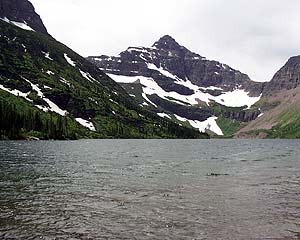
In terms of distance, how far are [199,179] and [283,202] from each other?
19.5m

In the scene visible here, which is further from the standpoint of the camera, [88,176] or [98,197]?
[88,176]

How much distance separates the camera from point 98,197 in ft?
144

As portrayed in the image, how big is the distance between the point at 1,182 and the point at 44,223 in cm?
2336

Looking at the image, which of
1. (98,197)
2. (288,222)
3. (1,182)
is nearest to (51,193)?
(98,197)

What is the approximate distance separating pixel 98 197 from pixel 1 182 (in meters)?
15.7

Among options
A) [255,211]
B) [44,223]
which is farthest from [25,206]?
[255,211]

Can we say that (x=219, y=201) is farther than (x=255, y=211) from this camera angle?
Yes

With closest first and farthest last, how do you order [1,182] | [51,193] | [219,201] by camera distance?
[219,201]
[51,193]
[1,182]

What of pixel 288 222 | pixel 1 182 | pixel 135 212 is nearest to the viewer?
pixel 288 222

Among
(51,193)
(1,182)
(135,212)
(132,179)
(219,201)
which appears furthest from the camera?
(132,179)

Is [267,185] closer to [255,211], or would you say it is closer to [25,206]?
[255,211]

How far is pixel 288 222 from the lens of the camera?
33.6 m

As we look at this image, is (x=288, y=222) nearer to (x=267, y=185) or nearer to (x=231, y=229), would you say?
(x=231, y=229)

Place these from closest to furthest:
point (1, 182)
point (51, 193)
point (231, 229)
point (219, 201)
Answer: point (231, 229), point (219, 201), point (51, 193), point (1, 182)
